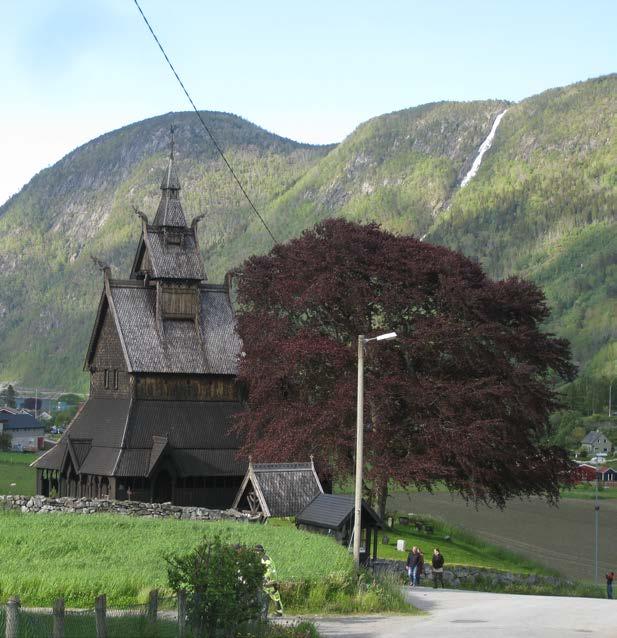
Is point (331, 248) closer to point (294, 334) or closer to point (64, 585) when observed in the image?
point (294, 334)

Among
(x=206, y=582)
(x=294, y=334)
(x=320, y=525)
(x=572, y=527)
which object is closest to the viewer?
(x=206, y=582)

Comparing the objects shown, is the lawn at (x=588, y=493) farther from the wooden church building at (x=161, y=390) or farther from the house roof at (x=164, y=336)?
the wooden church building at (x=161, y=390)

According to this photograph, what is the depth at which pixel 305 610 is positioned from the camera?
29.2 meters

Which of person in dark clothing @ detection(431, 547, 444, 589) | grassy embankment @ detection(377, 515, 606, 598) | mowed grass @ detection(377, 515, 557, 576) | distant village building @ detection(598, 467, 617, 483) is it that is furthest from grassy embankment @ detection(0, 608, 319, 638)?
distant village building @ detection(598, 467, 617, 483)

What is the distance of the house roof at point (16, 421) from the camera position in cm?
17659

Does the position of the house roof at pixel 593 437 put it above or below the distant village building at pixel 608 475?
above

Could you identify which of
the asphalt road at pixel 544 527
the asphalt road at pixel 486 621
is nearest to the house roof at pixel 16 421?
the asphalt road at pixel 544 527

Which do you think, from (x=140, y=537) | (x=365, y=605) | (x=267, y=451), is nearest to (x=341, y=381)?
A: (x=267, y=451)

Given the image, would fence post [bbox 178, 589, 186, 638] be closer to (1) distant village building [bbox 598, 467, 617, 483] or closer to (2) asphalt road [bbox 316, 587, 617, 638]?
(2) asphalt road [bbox 316, 587, 617, 638]

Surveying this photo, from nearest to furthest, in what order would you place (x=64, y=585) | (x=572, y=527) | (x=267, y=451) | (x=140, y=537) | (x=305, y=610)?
(x=64, y=585) → (x=305, y=610) → (x=140, y=537) → (x=267, y=451) → (x=572, y=527)

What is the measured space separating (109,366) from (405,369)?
50.7 ft

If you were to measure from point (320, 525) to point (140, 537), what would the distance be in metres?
6.53

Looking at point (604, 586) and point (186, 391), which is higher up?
point (186, 391)

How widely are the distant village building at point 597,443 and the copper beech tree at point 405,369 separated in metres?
132
